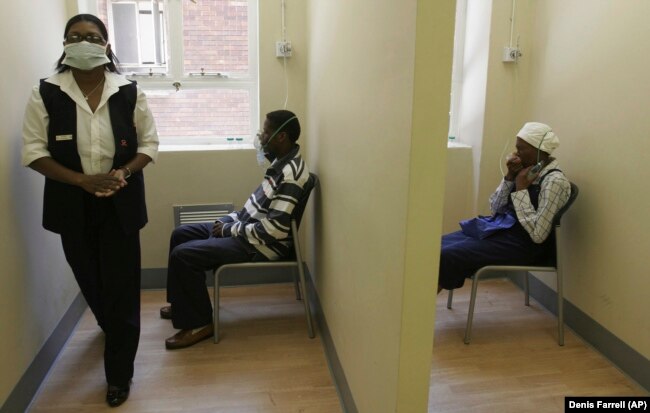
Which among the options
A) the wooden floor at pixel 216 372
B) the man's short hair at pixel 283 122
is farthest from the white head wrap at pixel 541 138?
the wooden floor at pixel 216 372

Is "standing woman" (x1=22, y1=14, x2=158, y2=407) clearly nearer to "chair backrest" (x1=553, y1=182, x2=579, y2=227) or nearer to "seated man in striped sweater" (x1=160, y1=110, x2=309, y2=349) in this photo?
"seated man in striped sweater" (x1=160, y1=110, x2=309, y2=349)

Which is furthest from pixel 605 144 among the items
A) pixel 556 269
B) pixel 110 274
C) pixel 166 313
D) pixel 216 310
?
pixel 166 313

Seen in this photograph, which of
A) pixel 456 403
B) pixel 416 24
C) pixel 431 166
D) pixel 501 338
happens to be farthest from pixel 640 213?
pixel 416 24

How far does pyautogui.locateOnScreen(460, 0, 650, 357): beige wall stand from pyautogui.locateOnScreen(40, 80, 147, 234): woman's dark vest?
84.3 inches

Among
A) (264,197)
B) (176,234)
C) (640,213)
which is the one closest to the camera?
(640,213)

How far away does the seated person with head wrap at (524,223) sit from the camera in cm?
251

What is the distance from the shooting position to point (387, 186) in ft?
4.70

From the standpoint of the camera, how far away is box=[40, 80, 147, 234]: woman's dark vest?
1922 millimetres

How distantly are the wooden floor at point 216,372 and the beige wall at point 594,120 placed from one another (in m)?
1.45

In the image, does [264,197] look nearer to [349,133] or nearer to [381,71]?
[349,133]

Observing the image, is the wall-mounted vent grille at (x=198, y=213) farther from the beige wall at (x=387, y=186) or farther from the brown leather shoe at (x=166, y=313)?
the beige wall at (x=387, y=186)

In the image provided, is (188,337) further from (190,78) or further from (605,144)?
(605,144)

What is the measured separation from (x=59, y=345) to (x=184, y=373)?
67 cm

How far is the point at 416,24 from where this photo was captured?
1.16 m
